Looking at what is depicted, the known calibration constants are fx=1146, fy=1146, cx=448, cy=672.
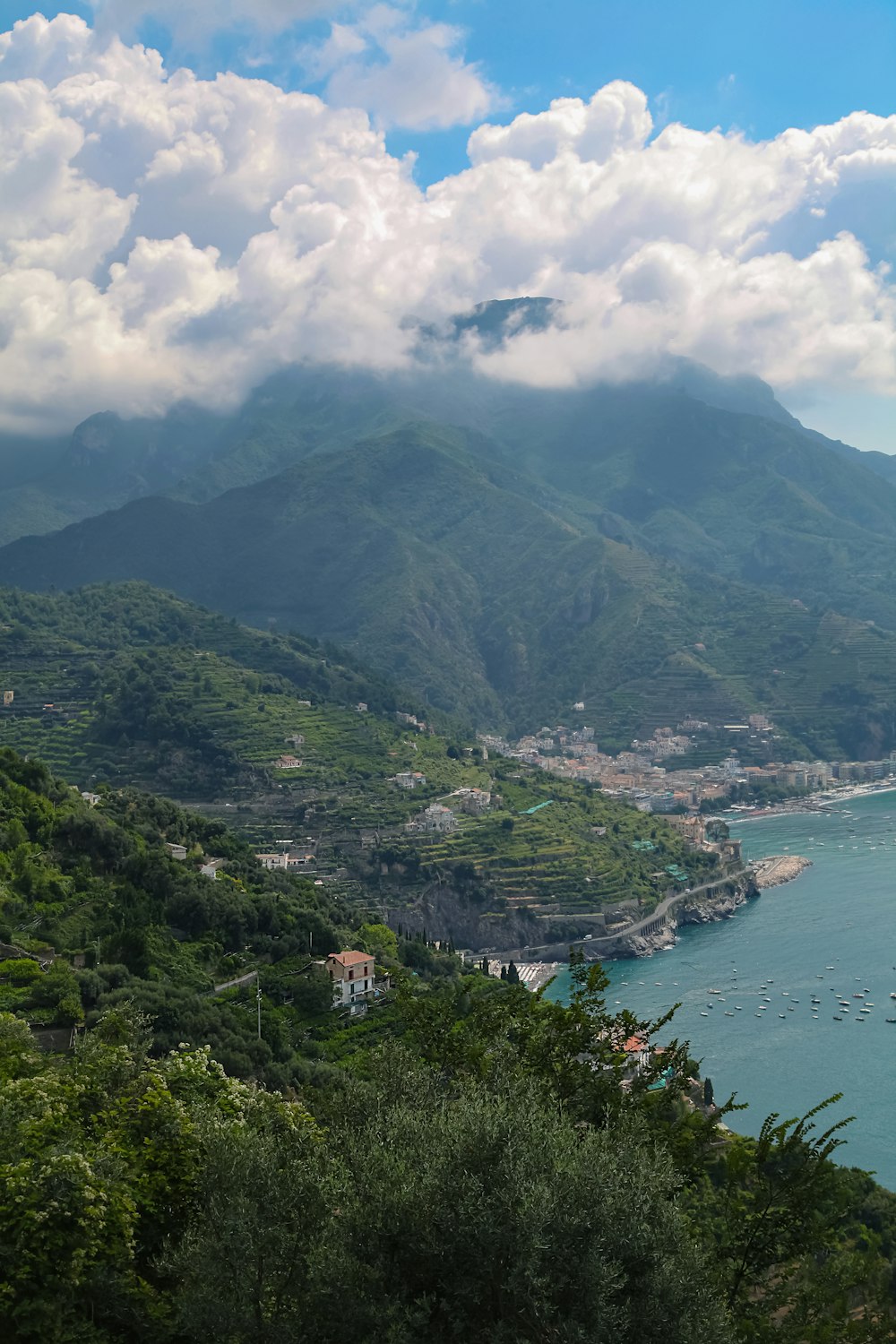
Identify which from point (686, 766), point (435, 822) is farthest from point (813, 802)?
point (435, 822)

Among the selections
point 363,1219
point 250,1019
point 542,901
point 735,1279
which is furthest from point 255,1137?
point 542,901

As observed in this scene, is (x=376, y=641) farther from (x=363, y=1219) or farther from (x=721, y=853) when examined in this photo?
(x=363, y=1219)

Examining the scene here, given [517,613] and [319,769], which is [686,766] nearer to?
[319,769]

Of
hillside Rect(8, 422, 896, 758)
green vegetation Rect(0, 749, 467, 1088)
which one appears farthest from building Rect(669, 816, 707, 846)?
green vegetation Rect(0, 749, 467, 1088)

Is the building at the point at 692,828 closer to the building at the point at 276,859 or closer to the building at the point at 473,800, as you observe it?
the building at the point at 473,800

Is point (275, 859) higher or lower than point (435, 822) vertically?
lower

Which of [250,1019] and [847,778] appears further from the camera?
[847,778]

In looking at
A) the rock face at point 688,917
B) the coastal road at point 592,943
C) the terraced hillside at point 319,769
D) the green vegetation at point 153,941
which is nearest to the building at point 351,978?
the green vegetation at point 153,941
